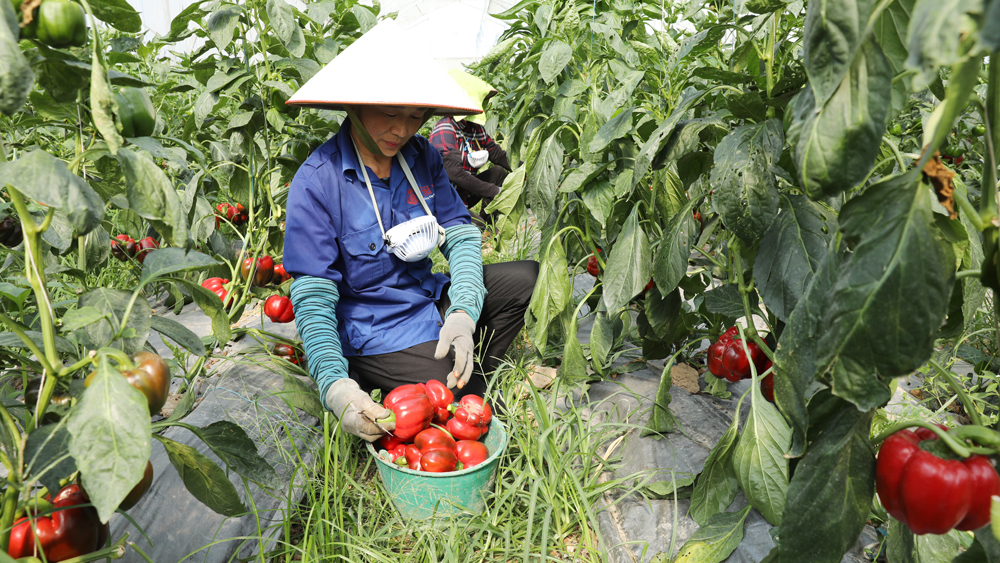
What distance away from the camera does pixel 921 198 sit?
0.52 meters

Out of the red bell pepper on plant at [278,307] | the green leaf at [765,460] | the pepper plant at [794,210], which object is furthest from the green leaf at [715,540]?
the red bell pepper on plant at [278,307]

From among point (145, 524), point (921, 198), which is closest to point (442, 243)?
point (145, 524)

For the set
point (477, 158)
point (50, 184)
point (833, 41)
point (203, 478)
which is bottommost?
point (477, 158)

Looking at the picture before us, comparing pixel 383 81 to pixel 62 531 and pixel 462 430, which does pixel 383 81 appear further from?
pixel 62 531

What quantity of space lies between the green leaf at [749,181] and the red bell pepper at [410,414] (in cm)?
87

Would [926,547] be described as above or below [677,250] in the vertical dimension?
below

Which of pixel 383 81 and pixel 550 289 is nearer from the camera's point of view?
pixel 383 81

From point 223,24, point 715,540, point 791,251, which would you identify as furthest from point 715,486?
point 223,24

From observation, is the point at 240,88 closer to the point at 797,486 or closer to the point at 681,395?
the point at 681,395

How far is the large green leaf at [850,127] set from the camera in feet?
1.63

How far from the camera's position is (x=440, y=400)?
1.69 m

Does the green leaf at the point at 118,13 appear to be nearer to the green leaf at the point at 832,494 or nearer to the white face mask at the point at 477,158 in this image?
the green leaf at the point at 832,494

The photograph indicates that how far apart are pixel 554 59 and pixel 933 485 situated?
1.43 meters

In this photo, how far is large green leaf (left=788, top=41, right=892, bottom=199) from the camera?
0.50 m
